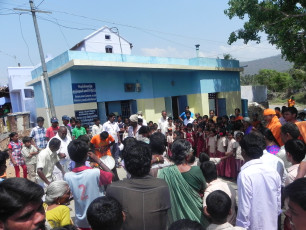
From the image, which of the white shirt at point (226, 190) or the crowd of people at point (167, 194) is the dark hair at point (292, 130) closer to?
the crowd of people at point (167, 194)

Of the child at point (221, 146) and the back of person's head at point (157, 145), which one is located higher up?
the back of person's head at point (157, 145)

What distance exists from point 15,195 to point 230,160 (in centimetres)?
458

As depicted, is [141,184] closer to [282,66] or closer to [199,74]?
[199,74]

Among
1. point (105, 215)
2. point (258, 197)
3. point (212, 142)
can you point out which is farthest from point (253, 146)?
point (212, 142)

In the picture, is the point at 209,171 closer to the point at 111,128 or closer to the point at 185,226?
the point at 185,226

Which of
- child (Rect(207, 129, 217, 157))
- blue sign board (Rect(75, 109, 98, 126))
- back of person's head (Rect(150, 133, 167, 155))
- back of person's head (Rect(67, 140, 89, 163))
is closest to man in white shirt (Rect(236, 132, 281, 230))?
back of person's head (Rect(150, 133, 167, 155))

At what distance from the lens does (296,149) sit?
2.21 m

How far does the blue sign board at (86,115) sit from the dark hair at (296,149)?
24.9ft

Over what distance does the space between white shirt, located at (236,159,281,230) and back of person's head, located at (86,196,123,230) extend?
3.81 feet

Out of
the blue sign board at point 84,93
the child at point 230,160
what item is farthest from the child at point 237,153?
the blue sign board at point 84,93

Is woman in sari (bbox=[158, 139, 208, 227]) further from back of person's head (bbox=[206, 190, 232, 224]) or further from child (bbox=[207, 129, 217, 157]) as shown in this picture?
child (bbox=[207, 129, 217, 157])

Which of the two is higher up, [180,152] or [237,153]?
[180,152]

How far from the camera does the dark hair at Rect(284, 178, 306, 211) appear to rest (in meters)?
1.05

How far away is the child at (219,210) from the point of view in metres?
1.75
